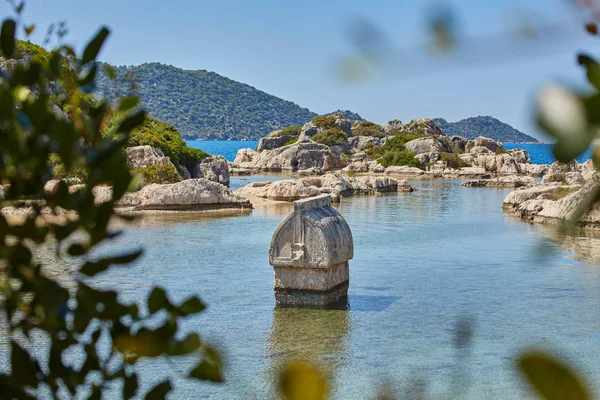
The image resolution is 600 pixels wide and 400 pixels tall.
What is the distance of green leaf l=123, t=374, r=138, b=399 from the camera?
1650 millimetres

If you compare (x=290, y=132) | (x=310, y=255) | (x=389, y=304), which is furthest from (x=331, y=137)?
(x=310, y=255)

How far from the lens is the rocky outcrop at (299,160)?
61031 mm

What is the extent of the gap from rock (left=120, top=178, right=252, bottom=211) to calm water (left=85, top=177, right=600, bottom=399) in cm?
300

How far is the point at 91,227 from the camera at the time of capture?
4.83ft

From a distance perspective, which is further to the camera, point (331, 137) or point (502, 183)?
point (331, 137)

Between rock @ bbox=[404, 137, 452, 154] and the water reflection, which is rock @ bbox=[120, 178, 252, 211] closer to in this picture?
the water reflection

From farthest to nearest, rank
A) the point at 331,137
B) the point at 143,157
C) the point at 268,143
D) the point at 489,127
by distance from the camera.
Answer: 1. the point at 331,137
2. the point at 268,143
3. the point at 143,157
4. the point at 489,127

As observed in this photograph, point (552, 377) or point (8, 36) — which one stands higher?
point (8, 36)

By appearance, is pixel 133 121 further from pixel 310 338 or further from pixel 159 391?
pixel 310 338

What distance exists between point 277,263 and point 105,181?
1123 centimetres

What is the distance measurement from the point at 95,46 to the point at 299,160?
59.8 m

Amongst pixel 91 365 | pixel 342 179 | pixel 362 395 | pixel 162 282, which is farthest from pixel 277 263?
pixel 342 179

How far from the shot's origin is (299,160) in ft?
201

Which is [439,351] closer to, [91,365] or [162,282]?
[162,282]
